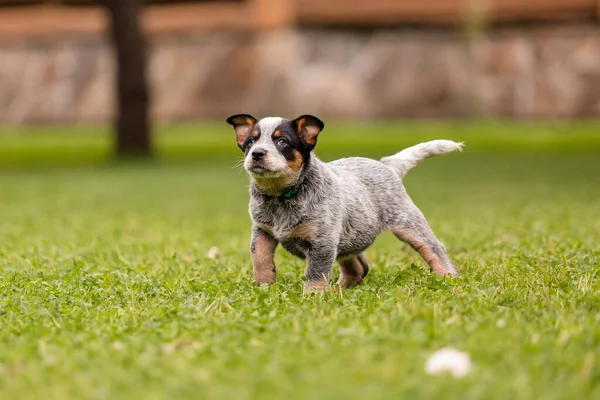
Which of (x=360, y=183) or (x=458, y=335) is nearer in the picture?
(x=458, y=335)

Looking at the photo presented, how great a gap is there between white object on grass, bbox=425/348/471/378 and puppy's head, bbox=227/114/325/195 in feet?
6.21

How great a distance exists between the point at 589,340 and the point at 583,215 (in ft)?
20.7

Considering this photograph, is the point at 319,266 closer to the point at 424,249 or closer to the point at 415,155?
the point at 424,249

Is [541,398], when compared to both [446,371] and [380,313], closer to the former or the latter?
[446,371]

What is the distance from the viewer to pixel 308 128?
18.0 feet

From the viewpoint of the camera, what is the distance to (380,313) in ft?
15.2

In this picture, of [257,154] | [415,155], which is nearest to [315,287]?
[257,154]

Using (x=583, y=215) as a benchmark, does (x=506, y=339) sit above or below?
above

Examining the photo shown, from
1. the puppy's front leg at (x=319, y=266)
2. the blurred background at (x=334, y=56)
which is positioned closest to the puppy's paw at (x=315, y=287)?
the puppy's front leg at (x=319, y=266)

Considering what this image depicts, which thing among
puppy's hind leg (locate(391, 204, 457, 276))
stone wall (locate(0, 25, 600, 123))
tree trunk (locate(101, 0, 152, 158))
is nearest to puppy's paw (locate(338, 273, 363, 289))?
puppy's hind leg (locate(391, 204, 457, 276))

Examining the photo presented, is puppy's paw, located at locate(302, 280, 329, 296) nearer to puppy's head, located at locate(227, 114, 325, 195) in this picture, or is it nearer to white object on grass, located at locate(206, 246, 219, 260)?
puppy's head, located at locate(227, 114, 325, 195)

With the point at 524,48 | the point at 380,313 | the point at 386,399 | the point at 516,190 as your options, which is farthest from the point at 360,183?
the point at 524,48

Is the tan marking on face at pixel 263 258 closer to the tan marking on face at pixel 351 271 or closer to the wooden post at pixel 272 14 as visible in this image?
the tan marking on face at pixel 351 271

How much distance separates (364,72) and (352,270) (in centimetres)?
1985
